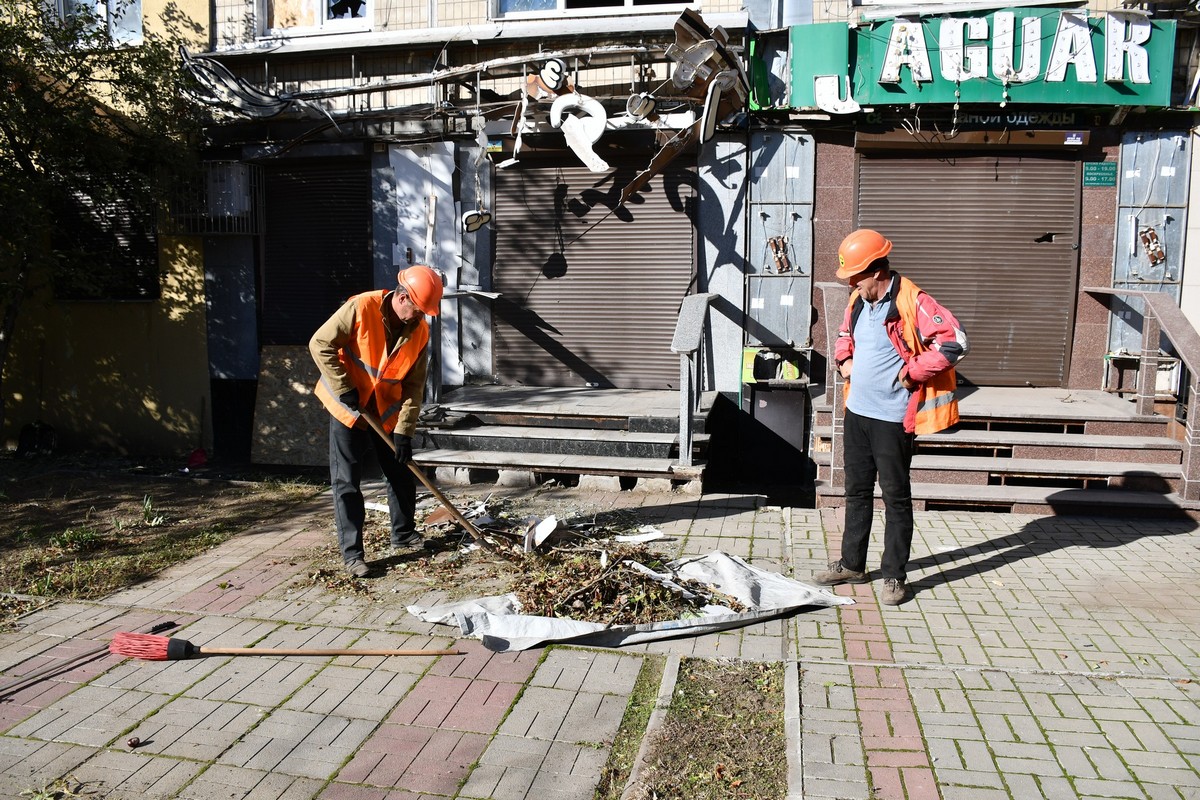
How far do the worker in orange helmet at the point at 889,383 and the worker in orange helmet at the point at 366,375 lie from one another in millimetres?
2573

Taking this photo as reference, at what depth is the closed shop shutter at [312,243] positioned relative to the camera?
10.5 meters

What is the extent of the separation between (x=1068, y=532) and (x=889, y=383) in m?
2.53

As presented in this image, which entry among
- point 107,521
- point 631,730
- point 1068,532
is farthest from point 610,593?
point 107,521

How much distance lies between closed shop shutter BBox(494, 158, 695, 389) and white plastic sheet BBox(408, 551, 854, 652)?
4459 mm

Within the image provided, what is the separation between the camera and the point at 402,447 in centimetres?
598

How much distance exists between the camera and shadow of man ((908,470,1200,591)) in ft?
20.0

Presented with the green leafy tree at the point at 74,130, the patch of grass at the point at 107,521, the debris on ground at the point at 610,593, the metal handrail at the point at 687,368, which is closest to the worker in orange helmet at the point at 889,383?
the debris on ground at the point at 610,593

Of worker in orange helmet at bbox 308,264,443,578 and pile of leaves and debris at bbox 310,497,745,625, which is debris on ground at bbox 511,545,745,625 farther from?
worker in orange helmet at bbox 308,264,443,578

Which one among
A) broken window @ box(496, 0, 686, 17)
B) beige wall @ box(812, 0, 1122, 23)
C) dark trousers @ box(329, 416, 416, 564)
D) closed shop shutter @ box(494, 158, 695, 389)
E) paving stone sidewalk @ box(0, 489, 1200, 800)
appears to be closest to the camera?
paving stone sidewalk @ box(0, 489, 1200, 800)

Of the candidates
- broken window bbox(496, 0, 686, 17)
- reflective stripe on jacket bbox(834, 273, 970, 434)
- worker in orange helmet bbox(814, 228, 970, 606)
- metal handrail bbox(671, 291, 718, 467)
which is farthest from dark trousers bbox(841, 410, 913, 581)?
broken window bbox(496, 0, 686, 17)

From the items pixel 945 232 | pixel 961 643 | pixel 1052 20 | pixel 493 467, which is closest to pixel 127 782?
pixel 961 643

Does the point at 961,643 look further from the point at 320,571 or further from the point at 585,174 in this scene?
the point at 585,174

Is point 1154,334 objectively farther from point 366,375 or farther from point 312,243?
point 312,243

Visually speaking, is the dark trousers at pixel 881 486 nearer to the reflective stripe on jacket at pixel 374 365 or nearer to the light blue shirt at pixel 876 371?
the light blue shirt at pixel 876 371
